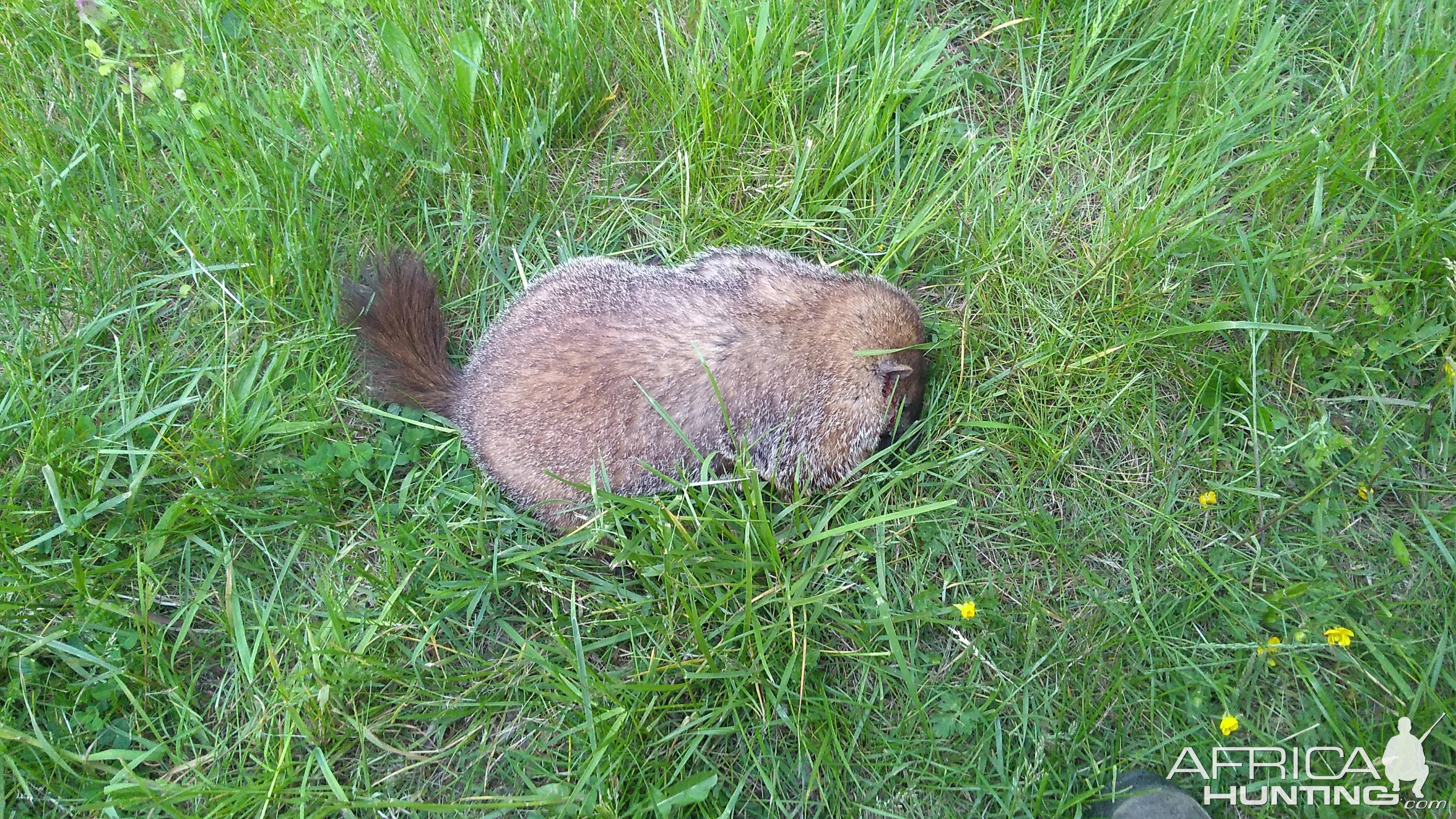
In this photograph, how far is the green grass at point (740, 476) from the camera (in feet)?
8.90

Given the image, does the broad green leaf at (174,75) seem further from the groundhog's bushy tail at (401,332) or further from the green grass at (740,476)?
the groundhog's bushy tail at (401,332)

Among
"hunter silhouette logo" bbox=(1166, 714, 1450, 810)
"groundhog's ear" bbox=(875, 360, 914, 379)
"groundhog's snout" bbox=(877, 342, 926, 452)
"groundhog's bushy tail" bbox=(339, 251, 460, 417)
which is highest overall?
"groundhog's bushy tail" bbox=(339, 251, 460, 417)

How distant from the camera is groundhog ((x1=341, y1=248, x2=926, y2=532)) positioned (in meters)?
2.89

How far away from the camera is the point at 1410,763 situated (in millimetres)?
2520

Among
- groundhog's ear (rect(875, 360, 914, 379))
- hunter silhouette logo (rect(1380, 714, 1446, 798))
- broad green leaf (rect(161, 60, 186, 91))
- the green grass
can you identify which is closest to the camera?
hunter silhouette logo (rect(1380, 714, 1446, 798))

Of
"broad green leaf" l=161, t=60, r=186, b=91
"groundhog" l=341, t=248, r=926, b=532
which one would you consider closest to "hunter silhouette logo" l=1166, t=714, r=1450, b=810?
"groundhog" l=341, t=248, r=926, b=532

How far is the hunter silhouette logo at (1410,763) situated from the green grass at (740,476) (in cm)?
5

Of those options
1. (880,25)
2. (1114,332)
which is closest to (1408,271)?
(1114,332)

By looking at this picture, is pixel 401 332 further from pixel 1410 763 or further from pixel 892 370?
pixel 1410 763

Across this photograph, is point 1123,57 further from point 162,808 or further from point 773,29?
point 162,808

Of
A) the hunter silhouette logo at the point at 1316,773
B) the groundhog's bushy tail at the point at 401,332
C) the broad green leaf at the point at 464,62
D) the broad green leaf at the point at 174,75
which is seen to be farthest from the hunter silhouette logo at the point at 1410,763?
the broad green leaf at the point at 174,75

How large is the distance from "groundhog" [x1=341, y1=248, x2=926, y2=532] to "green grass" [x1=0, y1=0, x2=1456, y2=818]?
0.50 ft

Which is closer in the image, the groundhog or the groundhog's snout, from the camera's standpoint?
the groundhog

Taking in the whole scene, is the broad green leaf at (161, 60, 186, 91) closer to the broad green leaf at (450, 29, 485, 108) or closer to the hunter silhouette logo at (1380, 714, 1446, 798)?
the broad green leaf at (450, 29, 485, 108)
